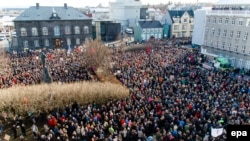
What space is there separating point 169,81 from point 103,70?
10.6m

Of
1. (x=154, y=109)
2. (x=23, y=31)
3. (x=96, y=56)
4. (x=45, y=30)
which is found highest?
(x=45, y=30)

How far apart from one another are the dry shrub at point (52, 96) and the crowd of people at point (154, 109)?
0.79 metres

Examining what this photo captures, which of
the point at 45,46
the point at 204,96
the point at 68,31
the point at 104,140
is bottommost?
the point at 104,140

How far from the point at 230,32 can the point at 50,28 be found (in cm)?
3698

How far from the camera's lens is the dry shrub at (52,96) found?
20.5m

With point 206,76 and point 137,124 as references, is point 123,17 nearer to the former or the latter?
point 206,76

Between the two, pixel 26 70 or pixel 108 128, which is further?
pixel 26 70

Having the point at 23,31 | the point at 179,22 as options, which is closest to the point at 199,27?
the point at 179,22

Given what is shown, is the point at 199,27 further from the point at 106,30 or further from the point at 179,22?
the point at 106,30

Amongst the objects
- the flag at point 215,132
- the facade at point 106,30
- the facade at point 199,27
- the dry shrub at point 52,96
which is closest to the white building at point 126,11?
the facade at point 106,30

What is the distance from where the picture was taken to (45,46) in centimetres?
5359

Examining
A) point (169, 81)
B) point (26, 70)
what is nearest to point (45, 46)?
point (26, 70)

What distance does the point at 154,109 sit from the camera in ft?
65.1

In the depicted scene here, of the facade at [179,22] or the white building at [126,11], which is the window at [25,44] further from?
the white building at [126,11]
